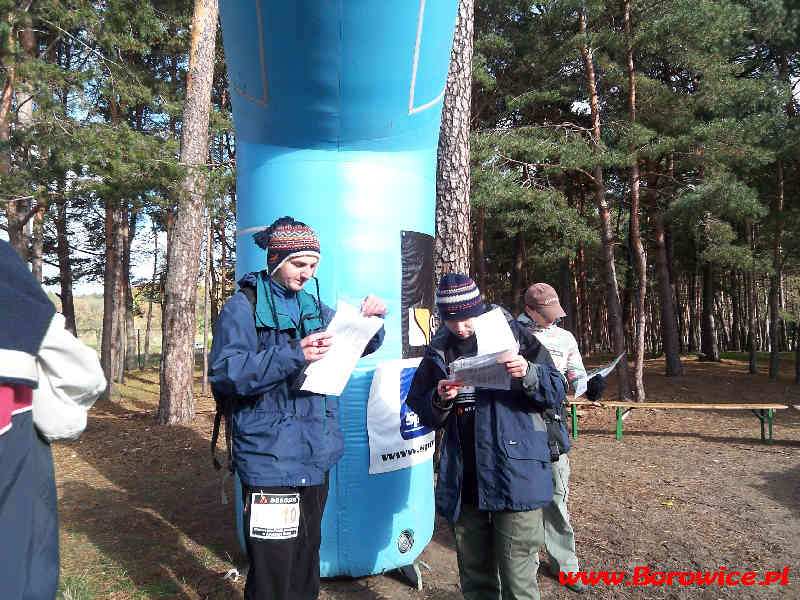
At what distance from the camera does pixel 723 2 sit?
11156mm

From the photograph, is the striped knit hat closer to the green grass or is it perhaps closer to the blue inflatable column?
the blue inflatable column

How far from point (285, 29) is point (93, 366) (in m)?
2.18

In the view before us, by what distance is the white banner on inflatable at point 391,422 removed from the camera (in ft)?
10.9

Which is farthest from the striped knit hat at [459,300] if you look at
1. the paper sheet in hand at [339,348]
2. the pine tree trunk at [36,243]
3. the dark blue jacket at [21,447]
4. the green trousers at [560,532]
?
the pine tree trunk at [36,243]

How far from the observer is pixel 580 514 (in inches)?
202

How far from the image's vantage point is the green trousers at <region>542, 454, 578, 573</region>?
3.65 meters

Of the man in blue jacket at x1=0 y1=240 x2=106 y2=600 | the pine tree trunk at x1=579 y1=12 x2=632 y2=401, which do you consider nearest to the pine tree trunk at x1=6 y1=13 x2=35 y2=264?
the man in blue jacket at x1=0 y1=240 x2=106 y2=600

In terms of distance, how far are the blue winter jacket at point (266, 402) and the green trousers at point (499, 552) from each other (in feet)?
2.53

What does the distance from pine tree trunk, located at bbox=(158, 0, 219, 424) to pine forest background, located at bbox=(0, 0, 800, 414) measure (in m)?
0.03

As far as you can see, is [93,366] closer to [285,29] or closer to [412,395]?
[412,395]

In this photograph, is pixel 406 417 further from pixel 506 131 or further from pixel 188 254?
pixel 506 131

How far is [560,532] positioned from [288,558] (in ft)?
6.99

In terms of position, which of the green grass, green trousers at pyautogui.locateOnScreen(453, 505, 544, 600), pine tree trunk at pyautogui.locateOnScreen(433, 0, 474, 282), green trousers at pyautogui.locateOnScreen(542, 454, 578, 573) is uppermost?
pine tree trunk at pyautogui.locateOnScreen(433, 0, 474, 282)

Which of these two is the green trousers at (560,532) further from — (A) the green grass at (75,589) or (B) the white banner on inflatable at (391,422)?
(A) the green grass at (75,589)
